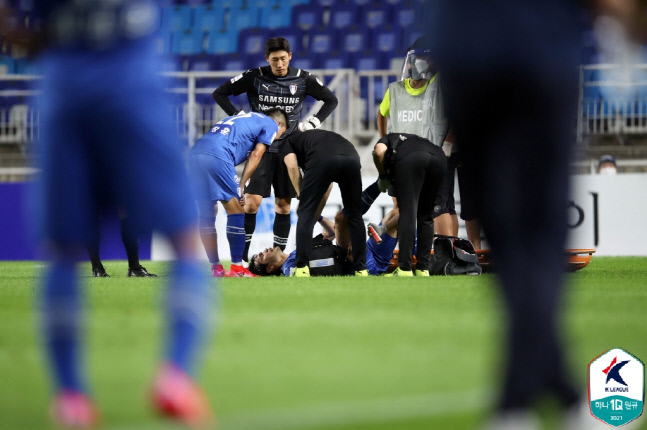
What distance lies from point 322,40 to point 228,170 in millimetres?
10220

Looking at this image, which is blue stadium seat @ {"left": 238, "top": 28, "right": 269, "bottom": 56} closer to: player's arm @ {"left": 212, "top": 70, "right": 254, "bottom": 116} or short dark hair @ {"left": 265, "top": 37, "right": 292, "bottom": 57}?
player's arm @ {"left": 212, "top": 70, "right": 254, "bottom": 116}

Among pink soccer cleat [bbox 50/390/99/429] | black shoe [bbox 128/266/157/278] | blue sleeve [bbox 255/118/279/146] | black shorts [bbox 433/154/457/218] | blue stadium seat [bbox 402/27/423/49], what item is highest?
blue stadium seat [bbox 402/27/423/49]

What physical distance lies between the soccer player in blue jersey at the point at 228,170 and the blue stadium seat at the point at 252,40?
9.89m

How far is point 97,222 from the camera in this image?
9.16 ft

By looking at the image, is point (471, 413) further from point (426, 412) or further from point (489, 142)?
point (489, 142)

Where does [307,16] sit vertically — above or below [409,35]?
above

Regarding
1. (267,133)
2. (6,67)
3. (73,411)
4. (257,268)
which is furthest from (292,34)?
(73,411)

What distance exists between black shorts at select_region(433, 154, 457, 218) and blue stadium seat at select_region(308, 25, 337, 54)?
365 inches

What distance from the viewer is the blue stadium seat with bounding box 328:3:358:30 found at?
18.7 meters

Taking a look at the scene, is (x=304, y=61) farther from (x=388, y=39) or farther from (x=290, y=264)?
(x=290, y=264)

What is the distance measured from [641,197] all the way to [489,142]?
34.3 ft

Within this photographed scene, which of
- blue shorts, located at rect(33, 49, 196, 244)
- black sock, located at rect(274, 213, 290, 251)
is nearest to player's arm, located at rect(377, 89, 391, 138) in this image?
black sock, located at rect(274, 213, 290, 251)

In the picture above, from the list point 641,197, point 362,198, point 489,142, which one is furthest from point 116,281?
point 641,197

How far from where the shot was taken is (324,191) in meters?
8.27
